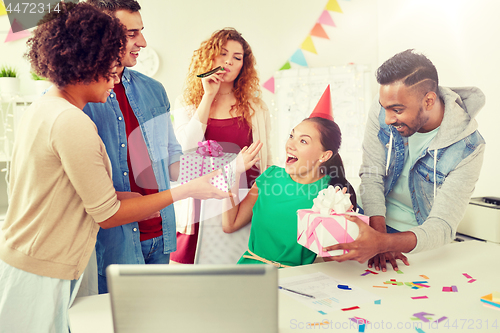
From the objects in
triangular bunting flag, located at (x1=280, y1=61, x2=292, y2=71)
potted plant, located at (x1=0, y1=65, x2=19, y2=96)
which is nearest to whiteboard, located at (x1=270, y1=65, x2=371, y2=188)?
triangular bunting flag, located at (x1=280, y1=61, x2=292, y2=71)

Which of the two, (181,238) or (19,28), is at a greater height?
(19,28)

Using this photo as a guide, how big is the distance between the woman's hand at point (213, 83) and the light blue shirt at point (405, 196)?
0.87 meters

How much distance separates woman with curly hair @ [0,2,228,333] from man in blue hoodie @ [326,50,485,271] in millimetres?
909

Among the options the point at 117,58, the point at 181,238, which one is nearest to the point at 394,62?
the point at 117,58

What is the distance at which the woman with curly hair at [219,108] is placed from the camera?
1.67 metres

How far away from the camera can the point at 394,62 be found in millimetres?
1456

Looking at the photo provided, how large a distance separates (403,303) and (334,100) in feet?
4.30

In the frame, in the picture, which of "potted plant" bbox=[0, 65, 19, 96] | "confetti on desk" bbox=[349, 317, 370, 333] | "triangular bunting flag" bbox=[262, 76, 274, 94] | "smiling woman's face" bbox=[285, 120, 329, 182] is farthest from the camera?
"potted plant" bbox=[0, 65, 19, 96]

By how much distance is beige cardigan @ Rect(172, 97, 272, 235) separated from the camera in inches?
65.2

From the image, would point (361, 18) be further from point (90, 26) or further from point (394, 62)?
point (90, 26)

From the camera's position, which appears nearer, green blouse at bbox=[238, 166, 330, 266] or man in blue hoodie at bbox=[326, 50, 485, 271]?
man in blue hoodie at bbox=[326, 50, 485, 271]

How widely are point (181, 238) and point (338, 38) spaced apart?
1.34m

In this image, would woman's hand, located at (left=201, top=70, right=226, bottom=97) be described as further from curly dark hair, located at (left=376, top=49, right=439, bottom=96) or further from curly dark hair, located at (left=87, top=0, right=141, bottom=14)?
curly dark hair, located at (left=376, top=49, right=439, bottom=96)

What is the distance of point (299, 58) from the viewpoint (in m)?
1.93
